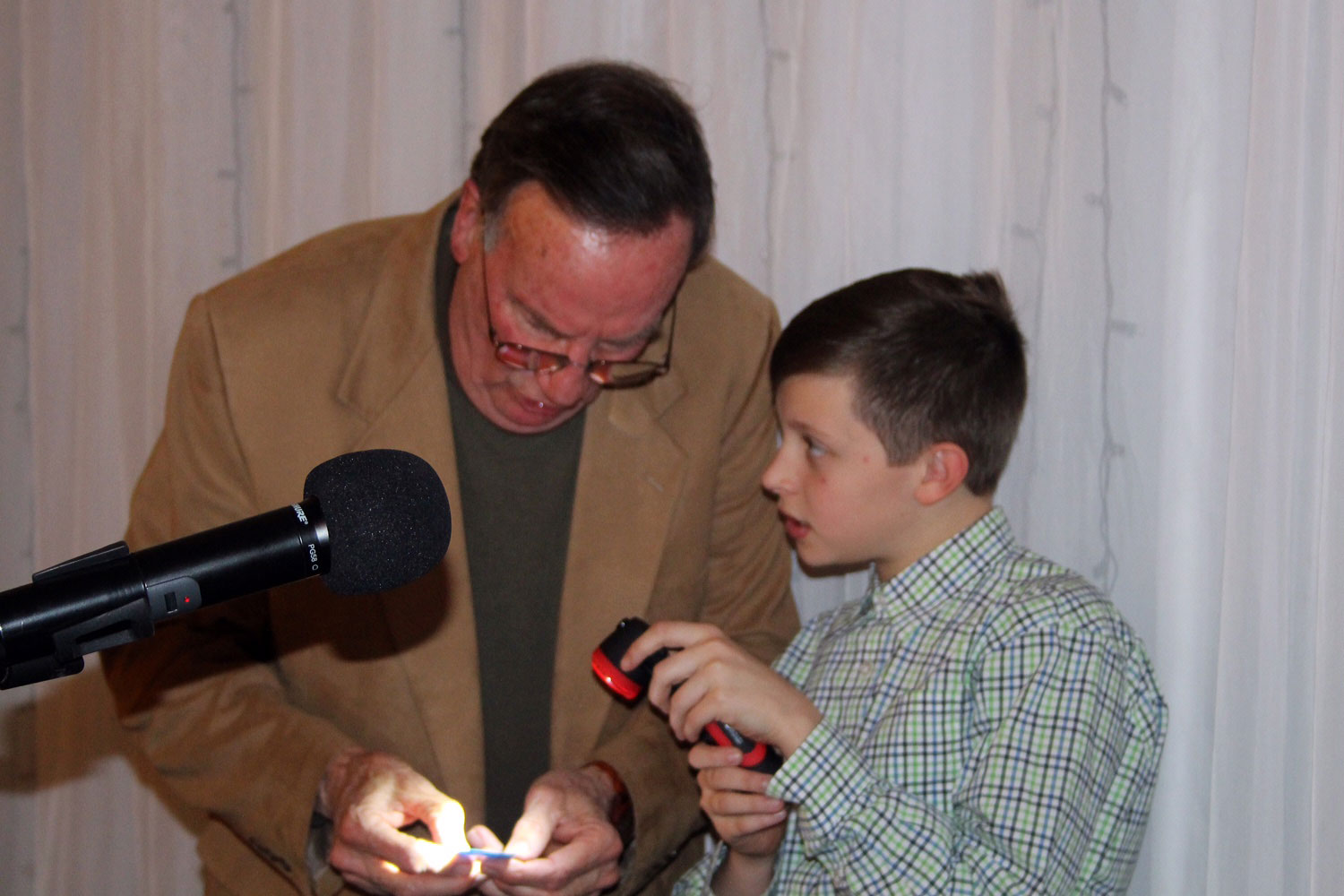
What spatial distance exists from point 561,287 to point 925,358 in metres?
0.55

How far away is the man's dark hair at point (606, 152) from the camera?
1.54 meters

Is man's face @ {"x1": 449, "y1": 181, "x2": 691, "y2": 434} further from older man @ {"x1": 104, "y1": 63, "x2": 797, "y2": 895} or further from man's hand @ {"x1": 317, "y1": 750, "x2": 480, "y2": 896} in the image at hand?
man's hand @ {"x1": 317, "y1": 750, "x2": 480, "y2": 896}

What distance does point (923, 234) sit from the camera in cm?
200

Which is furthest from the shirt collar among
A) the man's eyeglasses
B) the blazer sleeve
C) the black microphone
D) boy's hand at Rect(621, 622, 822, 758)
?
the black microphone

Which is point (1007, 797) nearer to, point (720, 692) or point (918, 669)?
point (918, 669)

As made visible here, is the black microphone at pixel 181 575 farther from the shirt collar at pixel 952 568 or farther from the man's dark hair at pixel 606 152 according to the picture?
the shirt collar at pixel 952 568

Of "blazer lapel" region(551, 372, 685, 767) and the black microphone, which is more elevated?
the black microphone

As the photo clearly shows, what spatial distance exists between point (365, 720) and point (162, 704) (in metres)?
0.29

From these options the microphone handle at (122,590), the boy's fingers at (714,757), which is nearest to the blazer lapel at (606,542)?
the boy's fingers at (714,757)

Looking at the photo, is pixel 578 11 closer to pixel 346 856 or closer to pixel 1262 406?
pixel 1262 406

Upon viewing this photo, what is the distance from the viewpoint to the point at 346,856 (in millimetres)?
1536

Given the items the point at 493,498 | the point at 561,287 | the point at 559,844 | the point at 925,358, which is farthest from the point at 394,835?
the point at 925,358

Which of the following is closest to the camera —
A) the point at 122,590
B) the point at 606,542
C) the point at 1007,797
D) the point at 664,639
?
the point at 122,590

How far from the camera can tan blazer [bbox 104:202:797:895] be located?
1.73m
